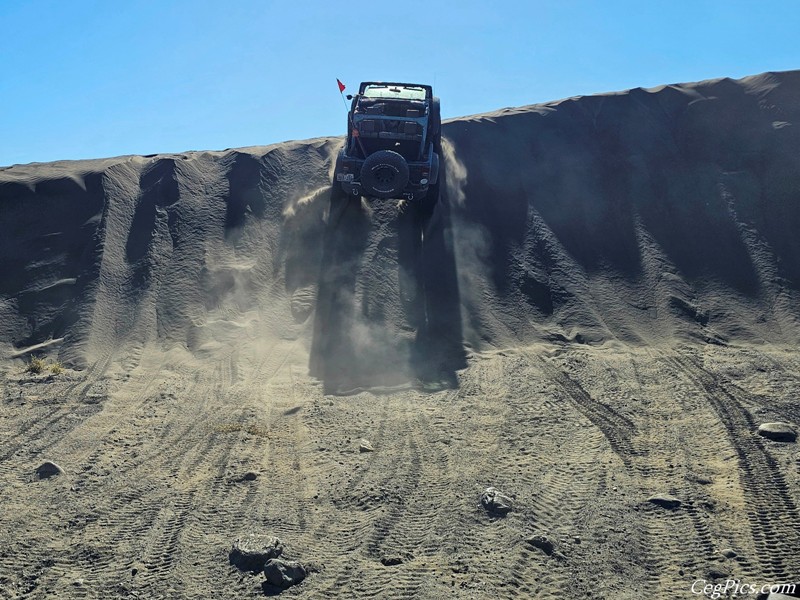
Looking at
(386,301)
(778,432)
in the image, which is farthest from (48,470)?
(778,432)

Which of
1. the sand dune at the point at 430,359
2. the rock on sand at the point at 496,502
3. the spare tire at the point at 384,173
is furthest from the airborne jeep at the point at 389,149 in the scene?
the rock on sand at the point at 496,502

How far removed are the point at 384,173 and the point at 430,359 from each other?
15.0 feet

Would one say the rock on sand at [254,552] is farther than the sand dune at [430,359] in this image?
No

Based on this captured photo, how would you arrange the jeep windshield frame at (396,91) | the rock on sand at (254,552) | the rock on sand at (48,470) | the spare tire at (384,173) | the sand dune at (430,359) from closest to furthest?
the rock on sand at (254,552)
the sand dune at (430,359)
the rock on sand at (48,470)
the spare tire at (384,173)
the jeep windshield frame at (396,91)

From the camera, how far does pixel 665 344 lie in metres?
16.2

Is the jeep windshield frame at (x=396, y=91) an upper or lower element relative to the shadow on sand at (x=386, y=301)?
upper

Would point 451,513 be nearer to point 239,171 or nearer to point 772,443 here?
point 772,443

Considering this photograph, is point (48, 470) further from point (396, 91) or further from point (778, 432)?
point (396, 91)

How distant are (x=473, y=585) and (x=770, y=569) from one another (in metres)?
2.88

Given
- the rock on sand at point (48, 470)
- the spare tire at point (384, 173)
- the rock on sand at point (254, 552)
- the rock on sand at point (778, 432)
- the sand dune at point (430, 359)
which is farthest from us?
the spare tire at point (384, 173)

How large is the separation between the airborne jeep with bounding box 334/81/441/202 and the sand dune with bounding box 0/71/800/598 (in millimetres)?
2308

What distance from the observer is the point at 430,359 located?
1551 cm

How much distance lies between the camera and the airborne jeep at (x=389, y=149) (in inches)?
664

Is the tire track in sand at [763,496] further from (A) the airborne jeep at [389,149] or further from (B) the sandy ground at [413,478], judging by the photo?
(A) the airborne jeep at [389,149]
